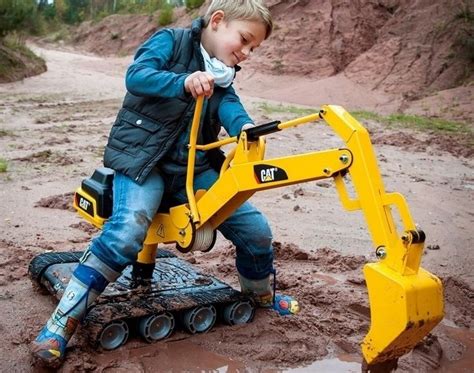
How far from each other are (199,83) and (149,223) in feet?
2.34

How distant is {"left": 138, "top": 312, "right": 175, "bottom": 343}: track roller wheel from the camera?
127 inches

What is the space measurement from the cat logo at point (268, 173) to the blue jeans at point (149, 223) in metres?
0.55

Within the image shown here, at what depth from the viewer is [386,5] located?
1730cm

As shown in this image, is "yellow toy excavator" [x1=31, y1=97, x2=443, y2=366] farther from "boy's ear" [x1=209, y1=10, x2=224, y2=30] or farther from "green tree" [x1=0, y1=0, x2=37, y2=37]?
"green tree" [x1=0, y1=0, x2=37, y2=37]

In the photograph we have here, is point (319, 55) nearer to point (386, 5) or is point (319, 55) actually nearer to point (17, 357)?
point (386, 5)

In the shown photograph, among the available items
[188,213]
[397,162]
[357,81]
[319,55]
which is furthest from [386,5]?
[188,213]

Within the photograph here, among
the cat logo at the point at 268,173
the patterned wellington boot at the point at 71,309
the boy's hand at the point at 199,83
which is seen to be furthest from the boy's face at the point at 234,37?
the patterned wellington boot at the point at 71,309

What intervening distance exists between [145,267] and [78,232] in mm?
1435

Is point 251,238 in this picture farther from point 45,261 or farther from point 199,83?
point 45,261

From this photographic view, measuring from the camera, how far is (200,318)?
3.42 metres

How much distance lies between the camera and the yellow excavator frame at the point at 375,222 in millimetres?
2387

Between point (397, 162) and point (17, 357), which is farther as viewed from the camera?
point (397, 162)

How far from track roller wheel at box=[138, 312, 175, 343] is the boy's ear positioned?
1360mm

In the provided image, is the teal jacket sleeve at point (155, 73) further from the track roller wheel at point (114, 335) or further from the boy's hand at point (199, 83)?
the track roller wheel at point (114, 335)
